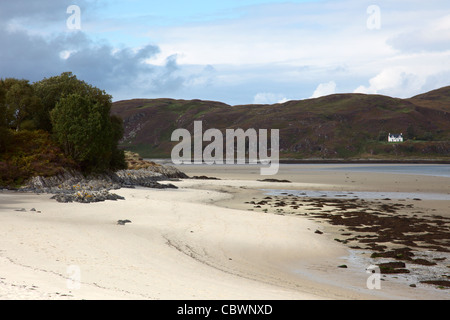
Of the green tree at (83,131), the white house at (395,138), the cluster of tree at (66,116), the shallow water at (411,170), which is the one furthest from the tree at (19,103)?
the white house at (395,138)

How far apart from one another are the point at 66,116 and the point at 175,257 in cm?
3321

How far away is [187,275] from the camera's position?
1252cm

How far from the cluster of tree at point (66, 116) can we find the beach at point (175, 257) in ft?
58.9

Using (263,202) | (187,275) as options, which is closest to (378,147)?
(263,202)

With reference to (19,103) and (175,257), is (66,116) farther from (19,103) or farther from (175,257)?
(175,257)

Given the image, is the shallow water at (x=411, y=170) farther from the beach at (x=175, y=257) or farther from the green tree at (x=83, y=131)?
the beach at (x=175, y=257)

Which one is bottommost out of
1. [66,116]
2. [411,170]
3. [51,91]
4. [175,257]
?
[411,170]

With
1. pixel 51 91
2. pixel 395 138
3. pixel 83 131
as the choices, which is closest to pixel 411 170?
pixel 83 131

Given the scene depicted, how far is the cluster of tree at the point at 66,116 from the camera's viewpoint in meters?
44.1

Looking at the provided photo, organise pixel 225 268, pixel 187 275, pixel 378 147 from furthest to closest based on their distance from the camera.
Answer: pixel 378 147, pixel 225 268, pixel 187 275

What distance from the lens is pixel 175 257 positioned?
15.1m
